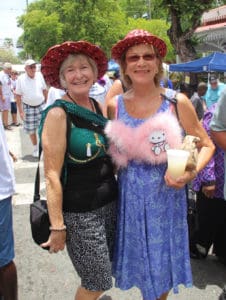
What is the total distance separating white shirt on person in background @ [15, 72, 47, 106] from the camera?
24.7ft

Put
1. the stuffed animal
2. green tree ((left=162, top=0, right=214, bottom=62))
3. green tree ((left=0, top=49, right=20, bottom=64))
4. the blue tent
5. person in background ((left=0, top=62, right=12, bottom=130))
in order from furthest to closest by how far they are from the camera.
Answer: green tree ((left=0, top=49, right=20, bottom=64)) → green tree ((left=162, top=0, right=214, bottom=62)) → person in background ((left=0, top=62, right=12, bottom=130)) → the blue tent → the stuffed animal

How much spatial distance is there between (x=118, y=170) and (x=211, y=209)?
137cm

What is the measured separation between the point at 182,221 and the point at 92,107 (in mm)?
815

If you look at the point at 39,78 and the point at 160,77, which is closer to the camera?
the point at 160,77

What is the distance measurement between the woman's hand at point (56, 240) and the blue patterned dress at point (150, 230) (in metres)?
0.36

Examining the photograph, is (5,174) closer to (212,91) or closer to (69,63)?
(69,63)

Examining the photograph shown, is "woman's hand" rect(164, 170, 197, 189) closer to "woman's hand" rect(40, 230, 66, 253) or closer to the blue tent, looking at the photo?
"woman's hand" rect(40, 230, 66, 253)

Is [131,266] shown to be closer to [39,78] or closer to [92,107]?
[92,107]

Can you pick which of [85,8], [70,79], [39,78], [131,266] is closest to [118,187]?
[131,266]

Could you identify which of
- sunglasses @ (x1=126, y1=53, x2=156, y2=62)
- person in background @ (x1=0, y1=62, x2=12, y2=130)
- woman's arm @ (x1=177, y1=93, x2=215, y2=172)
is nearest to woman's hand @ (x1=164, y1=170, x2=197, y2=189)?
woman's arm @ (x1=177, y1=93, x2=215, y2=172)

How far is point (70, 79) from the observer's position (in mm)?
2131

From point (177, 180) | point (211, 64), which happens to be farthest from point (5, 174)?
point (211, 64)

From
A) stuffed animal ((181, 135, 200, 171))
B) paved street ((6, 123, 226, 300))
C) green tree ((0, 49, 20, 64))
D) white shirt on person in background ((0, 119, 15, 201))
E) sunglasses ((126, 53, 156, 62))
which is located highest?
sunglasses ((126, 53, 156, 62))

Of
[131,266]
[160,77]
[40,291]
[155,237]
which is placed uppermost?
[160,77]
